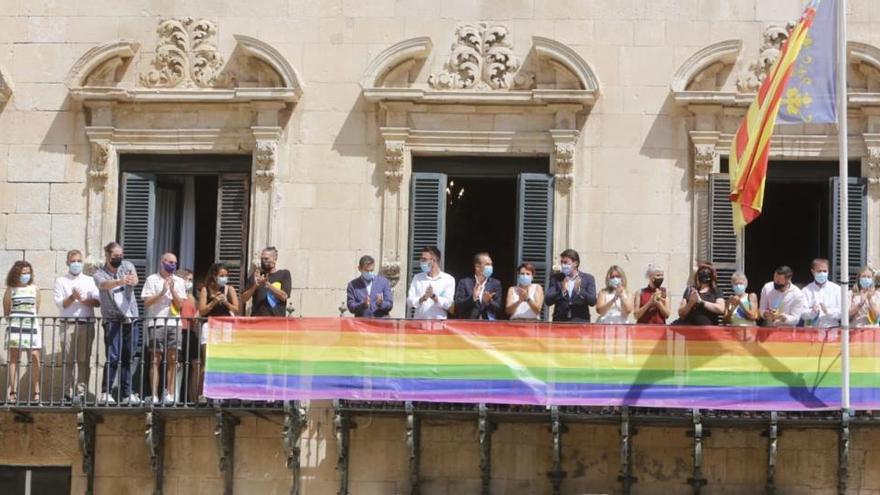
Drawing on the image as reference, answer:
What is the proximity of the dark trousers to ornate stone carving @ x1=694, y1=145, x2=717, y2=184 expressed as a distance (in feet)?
22.0

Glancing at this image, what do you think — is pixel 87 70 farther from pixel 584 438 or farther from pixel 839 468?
pixel 839 468

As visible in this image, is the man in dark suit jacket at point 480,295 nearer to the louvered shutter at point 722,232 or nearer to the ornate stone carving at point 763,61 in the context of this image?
the louvered shutter at point 722,232

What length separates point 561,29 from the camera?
97.1 feet

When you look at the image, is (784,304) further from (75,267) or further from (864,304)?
(75,267)

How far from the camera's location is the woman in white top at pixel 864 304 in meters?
28.0

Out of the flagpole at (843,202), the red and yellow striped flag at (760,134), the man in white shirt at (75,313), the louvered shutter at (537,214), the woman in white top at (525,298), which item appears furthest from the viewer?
the louvered shutter at (537,214)

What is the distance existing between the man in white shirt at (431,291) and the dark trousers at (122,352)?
3148 millimetres

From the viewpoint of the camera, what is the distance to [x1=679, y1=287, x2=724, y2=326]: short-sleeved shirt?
91.2 feet

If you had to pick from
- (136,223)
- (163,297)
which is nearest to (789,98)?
(163,297)

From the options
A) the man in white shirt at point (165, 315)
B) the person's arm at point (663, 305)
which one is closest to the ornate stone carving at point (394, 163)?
the man in white shirt at point (165, 315)

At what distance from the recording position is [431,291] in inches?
1116

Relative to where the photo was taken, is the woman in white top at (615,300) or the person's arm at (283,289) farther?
the person's arm at (283,289)

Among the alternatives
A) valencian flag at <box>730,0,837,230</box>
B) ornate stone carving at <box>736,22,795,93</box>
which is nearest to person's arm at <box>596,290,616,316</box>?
valencian flag at <box>730,0,837,230</box>

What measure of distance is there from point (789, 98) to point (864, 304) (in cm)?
247
